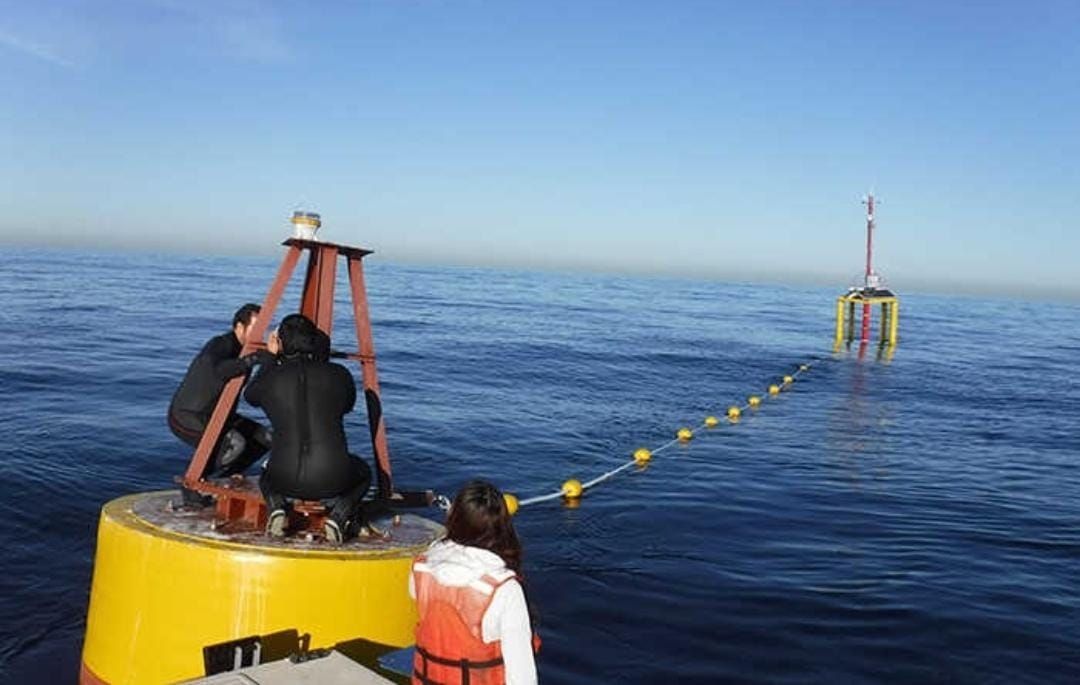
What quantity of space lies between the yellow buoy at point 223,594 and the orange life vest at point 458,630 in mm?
1632

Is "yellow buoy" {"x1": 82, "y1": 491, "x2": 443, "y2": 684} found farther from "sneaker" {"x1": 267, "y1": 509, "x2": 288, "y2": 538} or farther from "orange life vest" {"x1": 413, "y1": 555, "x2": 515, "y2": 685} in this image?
"orange life vest" {"x1": 413, "y1": 555, "x2": 515, "y2": 685}

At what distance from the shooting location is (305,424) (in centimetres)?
623

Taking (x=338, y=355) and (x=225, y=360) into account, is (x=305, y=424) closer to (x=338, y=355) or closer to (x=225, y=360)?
(x=338, y=355)

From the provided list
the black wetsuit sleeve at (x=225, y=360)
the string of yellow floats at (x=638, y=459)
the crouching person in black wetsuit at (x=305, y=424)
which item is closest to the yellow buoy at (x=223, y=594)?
the crouching person in black wetsuit at (x=305, y=424)

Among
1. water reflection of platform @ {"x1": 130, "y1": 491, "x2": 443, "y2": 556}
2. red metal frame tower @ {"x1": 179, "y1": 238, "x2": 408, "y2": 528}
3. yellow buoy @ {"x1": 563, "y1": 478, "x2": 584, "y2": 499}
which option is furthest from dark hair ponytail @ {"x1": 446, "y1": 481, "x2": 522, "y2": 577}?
yellow buoy @ {"x1": 563, "y1": 478, "x2": 584, "y2": 499}

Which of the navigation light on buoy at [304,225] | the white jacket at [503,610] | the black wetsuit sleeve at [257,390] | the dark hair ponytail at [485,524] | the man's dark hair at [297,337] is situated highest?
the navigation light on buoy at [304,225]

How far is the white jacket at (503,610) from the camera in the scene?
4.07 m

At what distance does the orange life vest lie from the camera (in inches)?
164

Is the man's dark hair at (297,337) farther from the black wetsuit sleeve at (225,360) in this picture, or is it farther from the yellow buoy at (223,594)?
the yellow buoy at (223,594)

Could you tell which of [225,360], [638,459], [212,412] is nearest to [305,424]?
[225,360]

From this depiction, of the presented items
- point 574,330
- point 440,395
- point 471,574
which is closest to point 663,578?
point 471,574

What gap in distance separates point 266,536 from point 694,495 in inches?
444

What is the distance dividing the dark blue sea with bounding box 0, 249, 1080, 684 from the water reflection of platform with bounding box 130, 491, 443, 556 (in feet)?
8.07

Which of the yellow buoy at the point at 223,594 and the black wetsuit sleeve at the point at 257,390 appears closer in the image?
the yellow buoy at the point at 223,594
